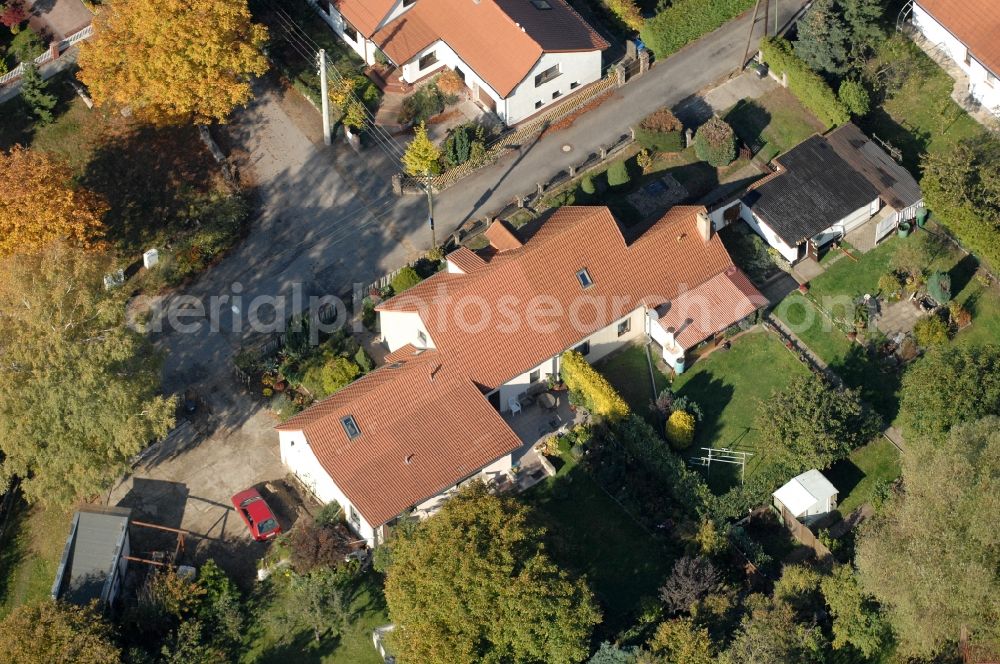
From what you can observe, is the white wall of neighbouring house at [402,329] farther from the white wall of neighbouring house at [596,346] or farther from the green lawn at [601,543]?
the green lawn at [601,543]

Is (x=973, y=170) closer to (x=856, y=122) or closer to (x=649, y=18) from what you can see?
(x=856, y=122)

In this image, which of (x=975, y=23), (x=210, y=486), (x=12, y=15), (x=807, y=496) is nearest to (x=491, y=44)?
(x=975, y=23)

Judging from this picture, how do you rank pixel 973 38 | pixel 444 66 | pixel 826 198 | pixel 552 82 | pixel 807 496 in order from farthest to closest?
pixel 444 66 → pixel 552 82 → pixel 973 38 → pixel 826 198 → pixel 807 496

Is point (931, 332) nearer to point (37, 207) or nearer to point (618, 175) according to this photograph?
point (618, 175)

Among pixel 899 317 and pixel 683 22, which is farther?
pixel 683 22

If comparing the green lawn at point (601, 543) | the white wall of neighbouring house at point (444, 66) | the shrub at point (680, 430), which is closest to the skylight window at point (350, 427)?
the green lawn at point (601, 543)
